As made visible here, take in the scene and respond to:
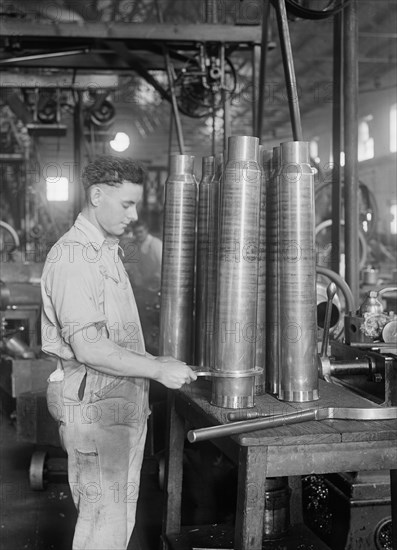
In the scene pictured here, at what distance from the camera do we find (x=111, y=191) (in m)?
1.74

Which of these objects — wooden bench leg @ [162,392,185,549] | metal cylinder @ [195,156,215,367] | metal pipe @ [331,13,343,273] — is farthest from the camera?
metal pipe @ [331,13,343,273]

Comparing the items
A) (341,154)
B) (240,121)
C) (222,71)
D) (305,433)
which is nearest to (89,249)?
(305,433)

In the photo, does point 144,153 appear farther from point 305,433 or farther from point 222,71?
point 305,433

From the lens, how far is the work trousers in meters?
1.73

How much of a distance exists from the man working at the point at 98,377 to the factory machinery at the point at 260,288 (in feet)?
0.56

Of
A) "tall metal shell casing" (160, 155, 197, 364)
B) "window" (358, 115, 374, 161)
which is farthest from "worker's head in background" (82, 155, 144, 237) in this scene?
"window" (358, 115, 374, 161)

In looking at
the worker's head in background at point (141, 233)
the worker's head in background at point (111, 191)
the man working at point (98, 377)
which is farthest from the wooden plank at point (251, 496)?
the worker's head in background at point (141, 233)

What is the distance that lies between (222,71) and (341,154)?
1.82 metres

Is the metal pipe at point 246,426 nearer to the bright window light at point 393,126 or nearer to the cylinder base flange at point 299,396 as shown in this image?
the cylinder base flange at point 299,396

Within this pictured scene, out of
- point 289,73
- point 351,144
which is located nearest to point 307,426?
point 289,73

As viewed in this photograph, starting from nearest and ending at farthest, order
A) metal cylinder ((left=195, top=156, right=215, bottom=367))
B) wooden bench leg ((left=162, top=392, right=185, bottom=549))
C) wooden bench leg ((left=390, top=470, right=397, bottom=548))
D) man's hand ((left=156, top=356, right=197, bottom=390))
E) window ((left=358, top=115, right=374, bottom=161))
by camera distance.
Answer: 1. wooden bench leg ((left=390, top=470, right=397, bottom=548))
2. man's hand ((left=156, top=356, right=197, bottom=390))
3. metal cylinder ((left=195, top=156, right=215, bottom=367))
4. wooden bench leg ((left=162, top=392, right=185, bottom=549))
5. window ((left=358, top=115, right=374, bottom=161))

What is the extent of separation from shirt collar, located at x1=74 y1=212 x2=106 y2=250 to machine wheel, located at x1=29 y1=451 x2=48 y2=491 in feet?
5.65

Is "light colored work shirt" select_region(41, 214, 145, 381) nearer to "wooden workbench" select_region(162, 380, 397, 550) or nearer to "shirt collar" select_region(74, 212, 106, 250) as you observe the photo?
"shirt collar" select_region(74, 212, 106, 250)

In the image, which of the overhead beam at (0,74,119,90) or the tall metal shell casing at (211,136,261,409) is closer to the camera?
the tall metal shell casing at (211,136,261,409)
